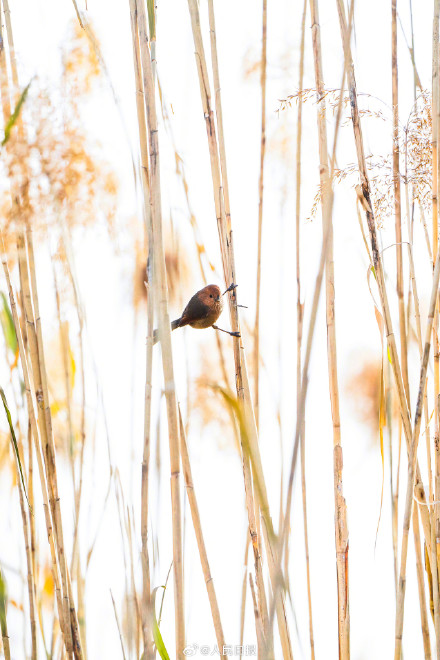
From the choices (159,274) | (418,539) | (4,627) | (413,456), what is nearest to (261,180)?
(159,274)

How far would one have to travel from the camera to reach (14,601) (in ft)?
3.35

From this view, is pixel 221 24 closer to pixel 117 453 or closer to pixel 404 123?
pixel 404 123

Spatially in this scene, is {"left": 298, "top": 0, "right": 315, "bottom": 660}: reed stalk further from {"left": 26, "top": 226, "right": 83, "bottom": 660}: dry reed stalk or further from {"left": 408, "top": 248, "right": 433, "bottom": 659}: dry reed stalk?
{"left": 26, "top": 226, "right": 83, "bottom": 660}: dry reed stalk

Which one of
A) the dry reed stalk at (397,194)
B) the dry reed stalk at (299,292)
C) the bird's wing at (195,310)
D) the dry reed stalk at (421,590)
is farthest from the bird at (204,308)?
the dry reed stalk at (421,590)

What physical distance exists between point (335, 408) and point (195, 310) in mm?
251

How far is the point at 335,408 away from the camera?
32.6 inches

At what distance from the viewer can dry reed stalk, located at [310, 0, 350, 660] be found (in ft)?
2.66

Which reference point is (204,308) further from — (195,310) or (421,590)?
(421,590)

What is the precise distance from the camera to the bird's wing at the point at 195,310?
0.87 metres

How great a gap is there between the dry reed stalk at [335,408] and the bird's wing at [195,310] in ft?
0.60

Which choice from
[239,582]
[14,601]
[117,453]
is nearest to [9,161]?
[117,453]

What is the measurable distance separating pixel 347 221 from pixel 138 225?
18.2 inches

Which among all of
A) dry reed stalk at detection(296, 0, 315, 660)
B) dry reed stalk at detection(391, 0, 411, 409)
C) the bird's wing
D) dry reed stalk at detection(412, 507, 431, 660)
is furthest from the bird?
dry reed stalk at detection(412, 507, 431, 660)

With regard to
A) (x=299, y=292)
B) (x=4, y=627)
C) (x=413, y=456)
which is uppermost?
(x=299, y=292)
